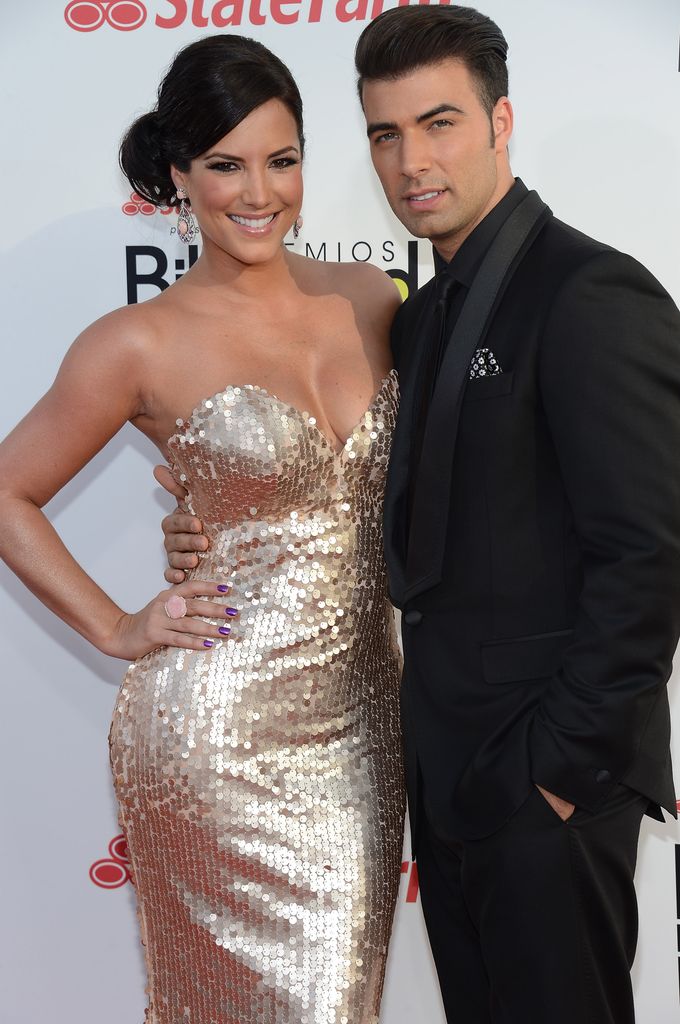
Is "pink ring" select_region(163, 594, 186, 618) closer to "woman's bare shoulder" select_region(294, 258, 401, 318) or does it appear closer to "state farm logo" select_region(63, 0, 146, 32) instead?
"woman's bare shoulder" select_region(294, 258, 401, 318)

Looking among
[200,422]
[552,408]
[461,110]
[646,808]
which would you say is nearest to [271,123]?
[461,110]

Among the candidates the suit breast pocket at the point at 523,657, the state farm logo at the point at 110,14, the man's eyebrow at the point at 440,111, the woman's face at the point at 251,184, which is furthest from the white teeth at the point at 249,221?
the state farm logo at the point at 110,14

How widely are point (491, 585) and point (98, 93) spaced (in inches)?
72.3

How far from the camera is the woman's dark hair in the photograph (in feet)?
6.84

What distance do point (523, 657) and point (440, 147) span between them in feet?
2.75

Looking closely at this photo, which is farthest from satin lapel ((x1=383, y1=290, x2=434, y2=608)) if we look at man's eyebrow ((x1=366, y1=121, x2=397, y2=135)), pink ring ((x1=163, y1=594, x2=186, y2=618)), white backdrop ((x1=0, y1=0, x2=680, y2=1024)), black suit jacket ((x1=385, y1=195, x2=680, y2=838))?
white backdrop ((x1=0, y1=0, x2=680, y2=1024))

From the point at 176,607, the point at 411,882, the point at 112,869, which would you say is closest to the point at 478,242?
the point at 176,607

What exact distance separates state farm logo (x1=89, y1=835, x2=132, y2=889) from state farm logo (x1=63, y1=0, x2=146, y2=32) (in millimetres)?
2072

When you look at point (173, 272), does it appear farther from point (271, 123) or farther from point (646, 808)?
point (646, 808)

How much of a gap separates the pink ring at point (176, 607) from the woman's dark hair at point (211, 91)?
789mm

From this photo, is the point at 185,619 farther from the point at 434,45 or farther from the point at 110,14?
the point at 110,14

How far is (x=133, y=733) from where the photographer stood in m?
2.17

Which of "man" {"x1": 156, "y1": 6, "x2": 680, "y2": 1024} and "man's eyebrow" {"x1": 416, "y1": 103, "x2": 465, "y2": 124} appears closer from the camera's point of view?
"man" {"x1": 156, "y1": 6, "x2": 680, "y2": 1024}

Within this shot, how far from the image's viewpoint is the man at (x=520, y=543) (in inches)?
65.2
